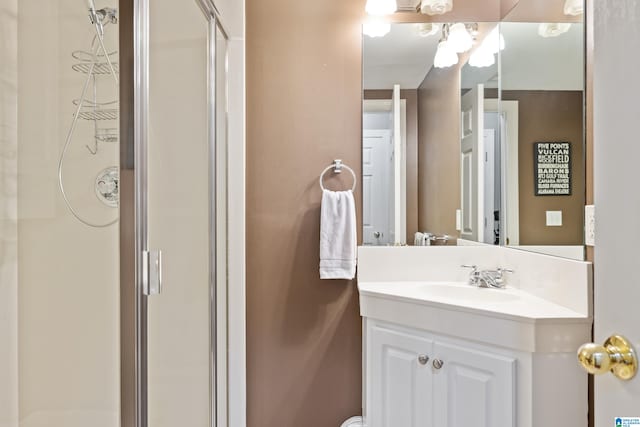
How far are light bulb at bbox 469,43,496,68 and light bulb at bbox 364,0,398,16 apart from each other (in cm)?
44

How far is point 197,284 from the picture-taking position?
1572 mm

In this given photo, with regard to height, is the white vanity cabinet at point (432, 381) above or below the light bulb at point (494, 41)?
below

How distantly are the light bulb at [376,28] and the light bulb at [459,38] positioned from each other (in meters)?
0.31

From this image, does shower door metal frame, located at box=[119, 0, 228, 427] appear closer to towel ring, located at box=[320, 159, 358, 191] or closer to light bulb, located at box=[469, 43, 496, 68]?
towel ring, located at box=[320, 159, 358, 191]

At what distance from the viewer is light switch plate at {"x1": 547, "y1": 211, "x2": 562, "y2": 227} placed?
5.04 feet

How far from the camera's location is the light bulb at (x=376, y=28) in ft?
6.56

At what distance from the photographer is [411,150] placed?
2.02 metres

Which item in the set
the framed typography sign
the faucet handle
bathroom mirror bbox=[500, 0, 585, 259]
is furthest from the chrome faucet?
the framed typography sign

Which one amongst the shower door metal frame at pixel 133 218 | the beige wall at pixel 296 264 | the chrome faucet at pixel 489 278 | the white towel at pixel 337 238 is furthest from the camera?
the beige wall at pixel 296 264
